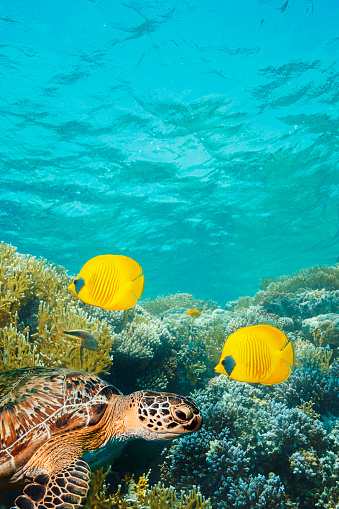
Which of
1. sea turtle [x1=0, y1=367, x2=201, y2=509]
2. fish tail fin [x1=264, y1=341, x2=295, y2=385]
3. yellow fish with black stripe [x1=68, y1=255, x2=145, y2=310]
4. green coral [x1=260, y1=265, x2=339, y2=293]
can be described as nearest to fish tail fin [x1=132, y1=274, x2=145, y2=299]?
yellow fish with black stripe [x1=68, y1=255, x2=145, y2=310]

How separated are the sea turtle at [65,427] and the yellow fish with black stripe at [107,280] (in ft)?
2.63

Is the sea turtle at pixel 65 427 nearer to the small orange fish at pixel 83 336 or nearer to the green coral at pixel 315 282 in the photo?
the small orange fish at pixel 83 336

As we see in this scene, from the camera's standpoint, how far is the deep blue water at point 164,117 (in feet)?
39.0

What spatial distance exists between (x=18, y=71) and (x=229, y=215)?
845 inches

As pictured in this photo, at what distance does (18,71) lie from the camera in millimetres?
12586

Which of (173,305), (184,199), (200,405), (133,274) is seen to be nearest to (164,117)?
(184,199)

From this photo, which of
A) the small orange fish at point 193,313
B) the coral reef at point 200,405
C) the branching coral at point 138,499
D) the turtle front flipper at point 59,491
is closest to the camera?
the turtle front flipper at point 59,491

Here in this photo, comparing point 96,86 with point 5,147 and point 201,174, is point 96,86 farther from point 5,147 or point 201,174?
point 201,174

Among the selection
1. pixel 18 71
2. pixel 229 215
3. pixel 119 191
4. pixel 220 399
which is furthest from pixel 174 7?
pixel 229 215

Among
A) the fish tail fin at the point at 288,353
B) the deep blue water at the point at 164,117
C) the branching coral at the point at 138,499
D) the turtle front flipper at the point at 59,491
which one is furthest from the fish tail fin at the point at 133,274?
the deep blue water at the point at 164,117

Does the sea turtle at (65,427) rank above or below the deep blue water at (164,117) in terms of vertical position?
below

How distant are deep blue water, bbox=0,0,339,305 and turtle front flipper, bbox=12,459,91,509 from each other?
51.7 ft

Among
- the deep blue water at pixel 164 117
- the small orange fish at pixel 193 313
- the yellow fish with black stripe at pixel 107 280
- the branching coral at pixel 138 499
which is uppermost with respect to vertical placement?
the deep blue water at pixel 164 117

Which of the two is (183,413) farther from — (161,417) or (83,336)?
(83,336)
